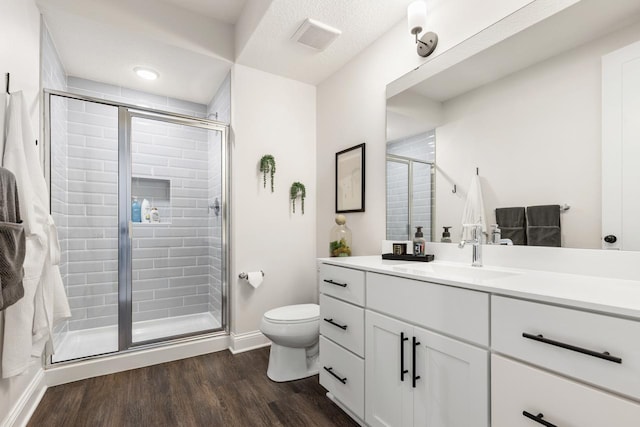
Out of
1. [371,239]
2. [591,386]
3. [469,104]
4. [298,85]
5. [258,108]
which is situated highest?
[298,85]

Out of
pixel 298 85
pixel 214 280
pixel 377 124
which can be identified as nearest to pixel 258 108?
pixel 298 85

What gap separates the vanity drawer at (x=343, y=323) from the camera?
1562 millimetres

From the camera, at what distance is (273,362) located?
6.88 feet

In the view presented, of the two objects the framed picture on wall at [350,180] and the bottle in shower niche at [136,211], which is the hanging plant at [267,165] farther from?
the bottle in shower niche at [136,211]

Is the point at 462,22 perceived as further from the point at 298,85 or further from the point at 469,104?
the point at 298,85

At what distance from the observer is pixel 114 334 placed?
246 centimetres

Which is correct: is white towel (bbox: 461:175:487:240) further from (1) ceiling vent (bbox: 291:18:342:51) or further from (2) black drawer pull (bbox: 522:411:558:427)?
(1) ceiling vent (bbox: 291:18:342:51)

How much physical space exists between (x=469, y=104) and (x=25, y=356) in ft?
8.27

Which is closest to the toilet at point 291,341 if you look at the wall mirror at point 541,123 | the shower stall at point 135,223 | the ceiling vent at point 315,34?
the shower stall at point 135,223

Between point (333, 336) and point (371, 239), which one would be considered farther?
point (371, 239)

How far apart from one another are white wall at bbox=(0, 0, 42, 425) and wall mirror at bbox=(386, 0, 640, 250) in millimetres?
2132

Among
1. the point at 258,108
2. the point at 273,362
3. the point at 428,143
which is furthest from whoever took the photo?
the point at 258,108

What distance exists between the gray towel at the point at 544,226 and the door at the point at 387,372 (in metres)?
0.71

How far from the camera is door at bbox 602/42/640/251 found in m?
1.11
